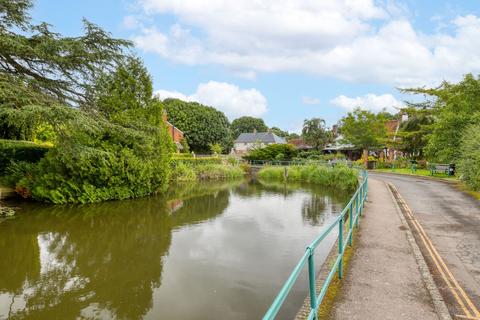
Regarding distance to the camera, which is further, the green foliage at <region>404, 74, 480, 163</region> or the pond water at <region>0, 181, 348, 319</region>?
the green foliage at <region>404, 74, 480, 163</region>

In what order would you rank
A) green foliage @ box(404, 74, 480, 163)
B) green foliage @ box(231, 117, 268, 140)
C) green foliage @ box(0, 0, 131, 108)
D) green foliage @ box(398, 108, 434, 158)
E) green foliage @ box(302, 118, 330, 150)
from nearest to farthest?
green foliage @ box(0, 0, 131, 108) < green foliage @ box(404, 74, 480, 163) < green foliage @ box(398, 108, 434, 158) < green foliage @ box(302, 118, 330, 150) < green foliage @ box(231, 117, 268, 140)

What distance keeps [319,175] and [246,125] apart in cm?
7288

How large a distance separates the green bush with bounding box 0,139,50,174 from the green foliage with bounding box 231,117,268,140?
261 ft

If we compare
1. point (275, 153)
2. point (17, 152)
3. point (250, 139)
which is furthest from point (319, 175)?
point (250, 139)

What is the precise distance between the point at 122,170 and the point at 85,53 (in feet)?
18.3

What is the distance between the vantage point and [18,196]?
1734 cm

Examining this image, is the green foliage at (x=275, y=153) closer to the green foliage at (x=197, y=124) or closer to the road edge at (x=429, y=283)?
the green foliage at (x=197, y=124)

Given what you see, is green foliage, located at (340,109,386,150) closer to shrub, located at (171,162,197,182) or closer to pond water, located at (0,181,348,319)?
shrub, located at (171,162,197,182)

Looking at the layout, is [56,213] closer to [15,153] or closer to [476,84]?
[15,153]

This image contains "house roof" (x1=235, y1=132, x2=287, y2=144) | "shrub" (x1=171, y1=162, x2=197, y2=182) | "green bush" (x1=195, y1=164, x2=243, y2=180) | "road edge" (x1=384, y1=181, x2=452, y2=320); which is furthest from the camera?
"house roof" (x1=235, y1=132, x2=287, y2=144)

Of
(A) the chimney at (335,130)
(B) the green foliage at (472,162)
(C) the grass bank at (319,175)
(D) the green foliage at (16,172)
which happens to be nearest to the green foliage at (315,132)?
(A) the chimney at (335,130)

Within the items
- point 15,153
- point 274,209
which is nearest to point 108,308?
point 274,209

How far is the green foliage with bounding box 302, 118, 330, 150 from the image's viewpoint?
188 feet

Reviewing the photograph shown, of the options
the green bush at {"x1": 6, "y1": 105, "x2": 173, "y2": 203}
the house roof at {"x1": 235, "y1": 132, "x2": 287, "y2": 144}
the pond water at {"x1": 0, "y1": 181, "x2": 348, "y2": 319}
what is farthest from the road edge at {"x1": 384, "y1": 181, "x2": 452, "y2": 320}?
the house roof at {"x1": 235, "y1": 132, "x2": 287, "y2": 144}
